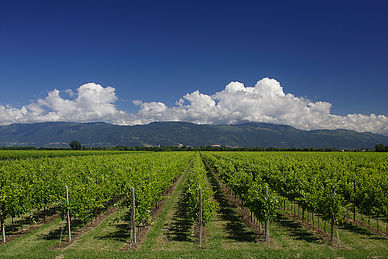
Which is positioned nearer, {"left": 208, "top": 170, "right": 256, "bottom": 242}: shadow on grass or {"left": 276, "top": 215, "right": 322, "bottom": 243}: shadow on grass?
{"left": 276, "top": 215, "right": 322, "bottom": 243}: shadow on grass

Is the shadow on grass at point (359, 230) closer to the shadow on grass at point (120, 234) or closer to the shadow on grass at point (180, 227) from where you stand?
the shadow on grass at point (180, 227)

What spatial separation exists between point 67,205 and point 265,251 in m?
8.78

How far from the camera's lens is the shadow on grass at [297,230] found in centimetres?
1026

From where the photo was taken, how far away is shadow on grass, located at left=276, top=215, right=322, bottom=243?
1026cm

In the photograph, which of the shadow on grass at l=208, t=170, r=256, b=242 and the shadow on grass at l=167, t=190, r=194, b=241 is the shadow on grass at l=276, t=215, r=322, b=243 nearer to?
the shadow on grass at l=208, t=170, r=256, b=242

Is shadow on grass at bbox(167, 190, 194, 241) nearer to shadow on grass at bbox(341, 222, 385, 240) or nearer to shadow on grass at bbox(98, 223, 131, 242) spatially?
shadow on grass at bbox(98, 223, 131, 242)

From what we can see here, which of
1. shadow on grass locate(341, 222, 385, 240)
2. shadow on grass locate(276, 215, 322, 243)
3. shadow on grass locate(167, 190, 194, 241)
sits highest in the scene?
shadow on grass locate(341, 222, 385, 240)

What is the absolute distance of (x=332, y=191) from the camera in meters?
10.4

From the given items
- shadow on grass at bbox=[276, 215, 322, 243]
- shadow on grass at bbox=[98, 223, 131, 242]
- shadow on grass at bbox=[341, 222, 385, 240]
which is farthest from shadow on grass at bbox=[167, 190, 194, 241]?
shadow on grass at bbox=[341, 222, 385, 240]

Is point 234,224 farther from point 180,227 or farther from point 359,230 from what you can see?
point 359,230

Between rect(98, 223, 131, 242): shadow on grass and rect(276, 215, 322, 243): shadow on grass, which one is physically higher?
rect(276, 215, 322, 243): shadow on grass

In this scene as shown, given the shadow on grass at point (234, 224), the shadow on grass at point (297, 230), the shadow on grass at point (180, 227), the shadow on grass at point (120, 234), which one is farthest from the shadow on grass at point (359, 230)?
the shadow on grass at point (120, 234)

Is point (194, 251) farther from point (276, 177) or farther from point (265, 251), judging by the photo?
point (276, 177)

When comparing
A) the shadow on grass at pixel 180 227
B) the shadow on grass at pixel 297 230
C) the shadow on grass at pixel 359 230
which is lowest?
the shadow on grass at pixel 180 227
